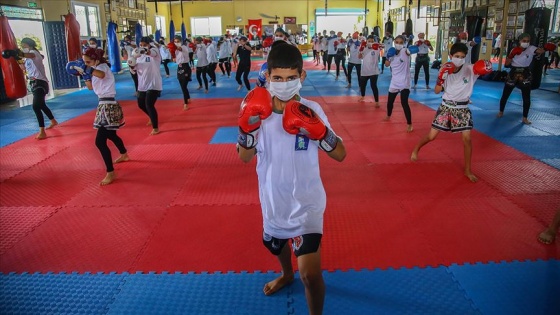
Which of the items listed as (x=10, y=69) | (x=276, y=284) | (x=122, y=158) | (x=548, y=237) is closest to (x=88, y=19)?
(x=10, y=69)

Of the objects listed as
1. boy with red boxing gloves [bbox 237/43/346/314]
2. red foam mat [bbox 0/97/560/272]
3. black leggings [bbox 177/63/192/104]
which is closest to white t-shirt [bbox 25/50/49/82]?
red foam mat [bbox 0/97/560/272]

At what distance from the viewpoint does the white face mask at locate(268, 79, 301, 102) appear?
6.10 feet

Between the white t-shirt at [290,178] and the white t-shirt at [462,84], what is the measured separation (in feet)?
10.1

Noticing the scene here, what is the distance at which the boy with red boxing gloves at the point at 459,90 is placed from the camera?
14.1 ft

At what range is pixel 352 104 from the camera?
30.9 ft

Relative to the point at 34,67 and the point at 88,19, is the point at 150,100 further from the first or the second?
the point at 88,19

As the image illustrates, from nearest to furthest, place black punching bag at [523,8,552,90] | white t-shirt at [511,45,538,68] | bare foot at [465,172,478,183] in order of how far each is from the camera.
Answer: bare foot at [465,172,478,183]
white t-shirt at [511,45,538,68]
black punching bag at [523,8,552,90]

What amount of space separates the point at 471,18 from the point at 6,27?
1403 cm

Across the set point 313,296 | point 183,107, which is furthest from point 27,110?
point 313,296

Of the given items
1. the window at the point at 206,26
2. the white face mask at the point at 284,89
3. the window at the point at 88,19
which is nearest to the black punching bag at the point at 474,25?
the white face mask at the point at 284,89

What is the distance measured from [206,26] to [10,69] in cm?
2296

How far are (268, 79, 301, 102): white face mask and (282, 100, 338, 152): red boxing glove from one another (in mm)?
78

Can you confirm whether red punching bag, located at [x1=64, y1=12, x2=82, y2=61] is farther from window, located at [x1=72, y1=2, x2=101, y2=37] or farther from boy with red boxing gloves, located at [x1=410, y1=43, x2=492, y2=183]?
boy with red boxing gloves, located at [x1=410, y1=43, x2=492, y2=183]

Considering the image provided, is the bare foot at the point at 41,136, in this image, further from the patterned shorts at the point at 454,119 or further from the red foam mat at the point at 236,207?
the patterned shorts at the point at 454,119
